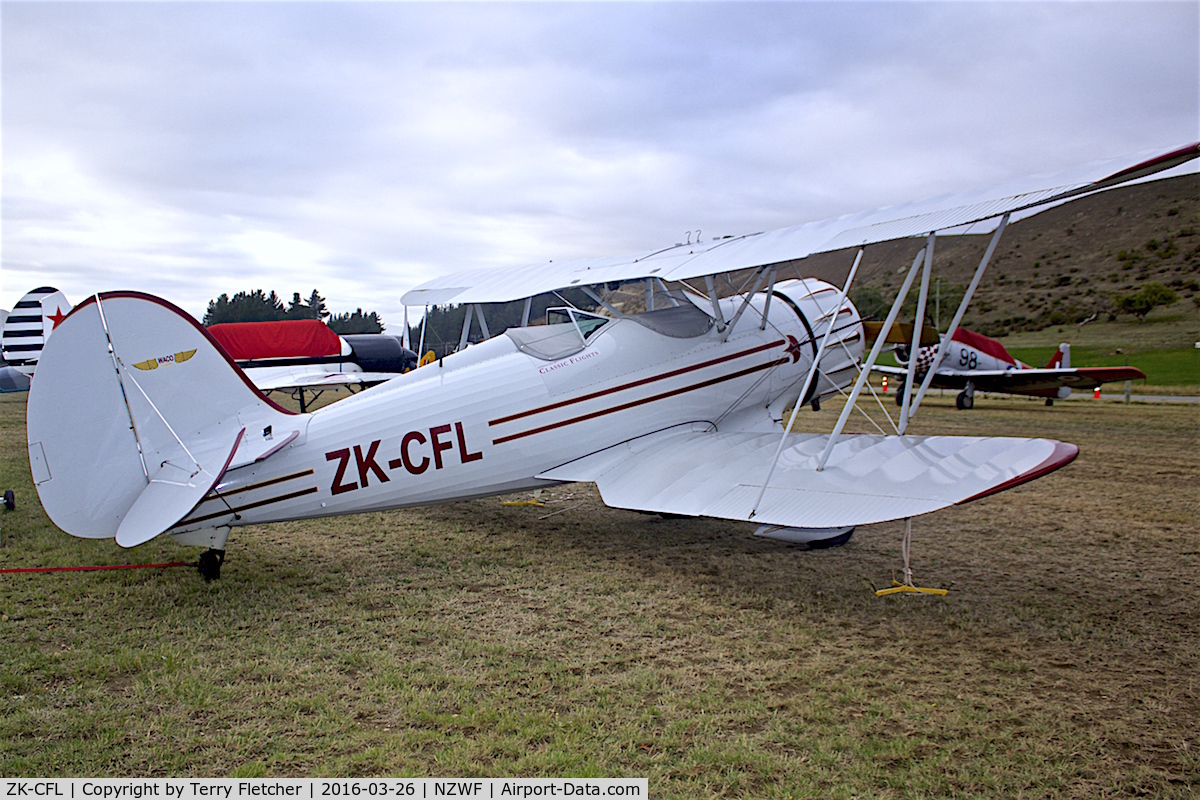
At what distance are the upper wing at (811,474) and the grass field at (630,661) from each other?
1.99 feet

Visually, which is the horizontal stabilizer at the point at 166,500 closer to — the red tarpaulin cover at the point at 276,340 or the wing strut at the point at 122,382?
the wing strut at the point at 122,382

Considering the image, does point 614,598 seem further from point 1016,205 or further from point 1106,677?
point 1016,205

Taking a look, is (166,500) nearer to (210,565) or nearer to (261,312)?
(210,565)

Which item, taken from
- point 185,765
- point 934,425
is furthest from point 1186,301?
point 185,765

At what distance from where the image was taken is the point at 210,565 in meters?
4.86

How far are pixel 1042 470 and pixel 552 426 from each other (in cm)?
337

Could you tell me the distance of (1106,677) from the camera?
3500 mm

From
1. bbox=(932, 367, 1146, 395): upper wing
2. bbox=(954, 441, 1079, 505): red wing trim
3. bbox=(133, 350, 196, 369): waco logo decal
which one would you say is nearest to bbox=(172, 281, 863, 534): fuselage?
bbox=(133, 350, 196, 369): waco logo decal

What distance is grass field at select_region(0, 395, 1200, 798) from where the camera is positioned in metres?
2.77

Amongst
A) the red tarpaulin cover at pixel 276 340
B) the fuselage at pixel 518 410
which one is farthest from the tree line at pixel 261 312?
the fuselage at pixel 518 410

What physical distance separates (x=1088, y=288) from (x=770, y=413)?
5380cm

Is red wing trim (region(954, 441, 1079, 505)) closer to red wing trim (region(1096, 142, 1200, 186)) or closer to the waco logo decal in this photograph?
red wing trim (region(1096, 142, 1200, 186))

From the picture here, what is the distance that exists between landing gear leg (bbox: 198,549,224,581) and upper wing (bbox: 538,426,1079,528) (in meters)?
2.39

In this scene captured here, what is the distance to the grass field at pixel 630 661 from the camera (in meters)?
2.77
